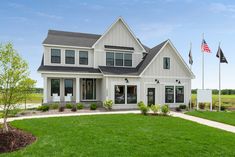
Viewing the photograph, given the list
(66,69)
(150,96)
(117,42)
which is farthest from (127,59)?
(66,69)

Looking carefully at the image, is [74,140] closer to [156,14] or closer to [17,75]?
[17,75]

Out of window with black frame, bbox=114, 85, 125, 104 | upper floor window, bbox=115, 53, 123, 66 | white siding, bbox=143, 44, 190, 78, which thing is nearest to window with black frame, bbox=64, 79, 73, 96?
window with black frame, bbox=114, 85, 125, 104

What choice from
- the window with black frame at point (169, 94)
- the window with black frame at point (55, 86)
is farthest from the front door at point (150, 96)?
the window with black frame at point (55, 86)

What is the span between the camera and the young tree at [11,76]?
26.8 ft

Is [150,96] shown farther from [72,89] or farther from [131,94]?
[72,89]

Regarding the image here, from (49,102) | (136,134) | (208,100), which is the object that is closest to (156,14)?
(208,100)

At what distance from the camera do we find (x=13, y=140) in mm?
7395

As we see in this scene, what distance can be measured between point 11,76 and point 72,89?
1252 centimetres

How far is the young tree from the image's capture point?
26.8 feet

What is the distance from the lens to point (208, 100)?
62.2 feet

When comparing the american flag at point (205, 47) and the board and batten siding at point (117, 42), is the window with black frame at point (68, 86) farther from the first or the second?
the american flag at point (205, 47)

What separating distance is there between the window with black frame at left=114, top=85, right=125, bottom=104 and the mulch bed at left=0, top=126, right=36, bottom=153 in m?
11.0

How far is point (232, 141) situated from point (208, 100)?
12.0 metres

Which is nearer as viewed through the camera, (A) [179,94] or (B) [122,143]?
(B) [122,143]
